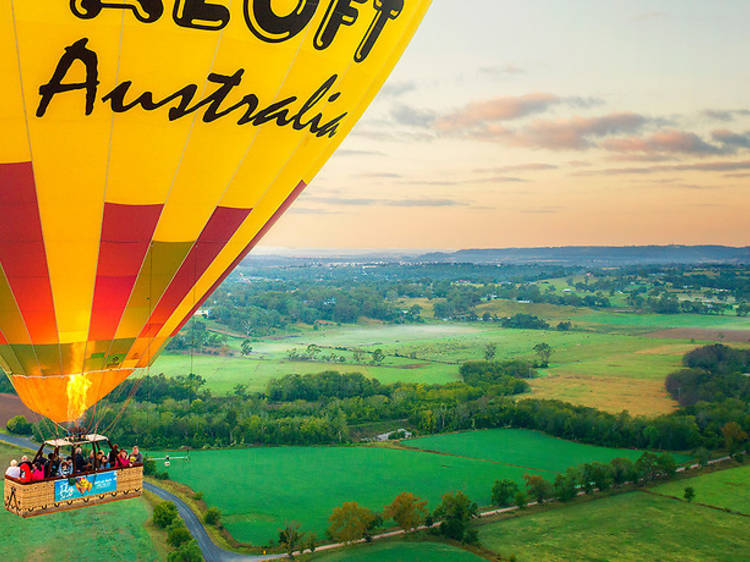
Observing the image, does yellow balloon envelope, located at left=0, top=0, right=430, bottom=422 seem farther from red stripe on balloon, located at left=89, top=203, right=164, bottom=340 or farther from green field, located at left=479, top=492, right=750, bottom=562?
green field, located at left=479, top=492, right=750, bottom=562

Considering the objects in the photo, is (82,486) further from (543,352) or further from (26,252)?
(543,352)

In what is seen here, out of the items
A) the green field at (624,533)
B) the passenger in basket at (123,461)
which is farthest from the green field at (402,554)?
the passenger in basket at (123,461)

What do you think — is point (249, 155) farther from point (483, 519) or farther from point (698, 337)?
point (698, 337)

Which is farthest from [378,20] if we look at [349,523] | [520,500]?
[520,500]

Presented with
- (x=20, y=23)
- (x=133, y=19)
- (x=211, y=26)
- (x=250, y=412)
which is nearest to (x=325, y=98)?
(x=211, y=26)

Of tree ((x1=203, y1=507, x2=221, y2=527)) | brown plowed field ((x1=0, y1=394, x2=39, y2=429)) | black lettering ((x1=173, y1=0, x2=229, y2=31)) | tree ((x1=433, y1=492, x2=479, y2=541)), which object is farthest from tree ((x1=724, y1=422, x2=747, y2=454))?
black lettering ((x1=173, y1=0, x2=229, y2=31))

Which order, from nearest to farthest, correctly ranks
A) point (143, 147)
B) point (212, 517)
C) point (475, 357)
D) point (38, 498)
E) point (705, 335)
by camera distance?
point (143, 147) < point (38, 498) < point (212, 517) < point (475, 357) < point (705, 335)
